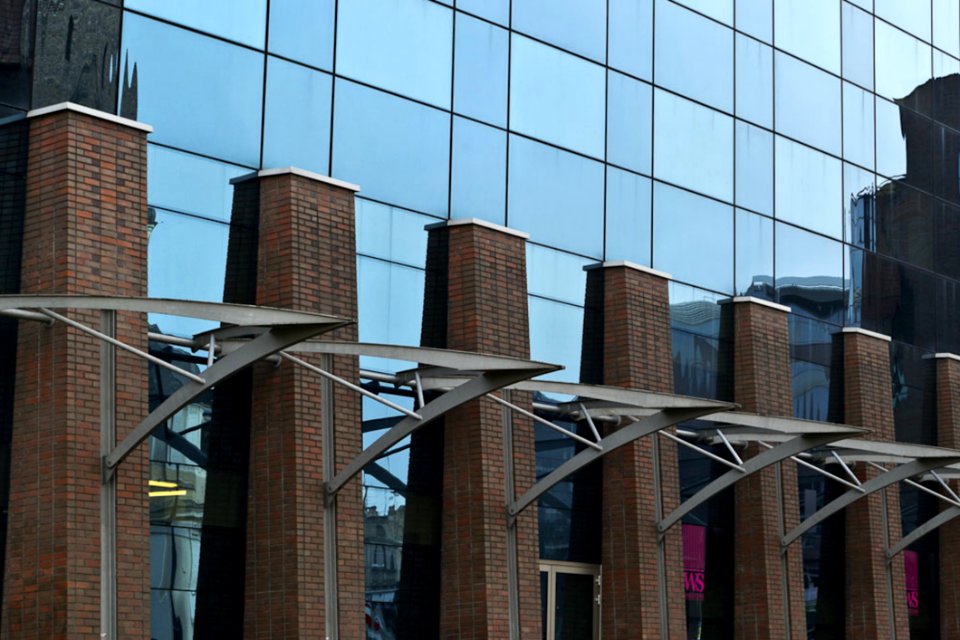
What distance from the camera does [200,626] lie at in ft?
58.0

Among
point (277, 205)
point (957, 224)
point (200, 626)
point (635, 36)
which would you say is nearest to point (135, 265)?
point (277, 205)

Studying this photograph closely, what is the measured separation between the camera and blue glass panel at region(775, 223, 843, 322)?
2705 cm

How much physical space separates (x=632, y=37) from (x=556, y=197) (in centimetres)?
338

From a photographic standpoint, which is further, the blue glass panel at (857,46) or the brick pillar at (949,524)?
the blue glass panel at (857,46)

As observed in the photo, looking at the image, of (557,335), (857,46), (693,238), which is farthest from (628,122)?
(857,46)

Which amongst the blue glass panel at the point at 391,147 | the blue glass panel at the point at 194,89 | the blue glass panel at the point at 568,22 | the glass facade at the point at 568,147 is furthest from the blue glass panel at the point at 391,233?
the blue glass panel at the point at 568,22

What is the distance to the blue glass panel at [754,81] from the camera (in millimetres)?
26859

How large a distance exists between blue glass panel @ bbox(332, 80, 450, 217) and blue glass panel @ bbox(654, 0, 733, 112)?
529 centimetres

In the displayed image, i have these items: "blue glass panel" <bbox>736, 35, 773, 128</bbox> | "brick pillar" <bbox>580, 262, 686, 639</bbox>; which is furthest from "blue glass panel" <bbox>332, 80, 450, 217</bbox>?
"blue glass panel" <bbox>736, 35, 773, 128</bbox>

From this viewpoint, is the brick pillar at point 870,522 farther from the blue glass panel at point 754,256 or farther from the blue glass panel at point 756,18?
the blue glass panel at point 756,18

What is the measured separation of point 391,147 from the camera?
67.8ft

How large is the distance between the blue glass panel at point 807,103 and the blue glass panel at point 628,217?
4186mm

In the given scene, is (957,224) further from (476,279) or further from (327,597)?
(327,597)

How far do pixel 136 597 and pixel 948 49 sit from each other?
2191cm
